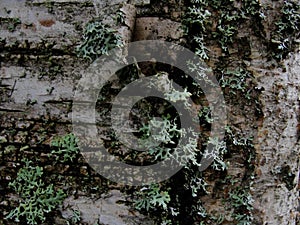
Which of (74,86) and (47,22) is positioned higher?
(47,22)

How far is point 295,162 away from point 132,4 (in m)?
0.81

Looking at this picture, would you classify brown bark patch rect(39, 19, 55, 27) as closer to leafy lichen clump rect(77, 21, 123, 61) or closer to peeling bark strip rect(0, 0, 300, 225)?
peeling bark strip rect(0, 0, 300, 225)

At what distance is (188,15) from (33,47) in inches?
21.5

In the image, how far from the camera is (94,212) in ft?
4.17

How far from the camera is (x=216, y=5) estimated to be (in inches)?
50.6

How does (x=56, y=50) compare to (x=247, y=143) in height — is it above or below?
above

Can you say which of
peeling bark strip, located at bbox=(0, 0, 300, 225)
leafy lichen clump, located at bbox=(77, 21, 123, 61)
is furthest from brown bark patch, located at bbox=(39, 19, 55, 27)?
leafy lichen clump, located at bbox=(77, 21, 123, 61)

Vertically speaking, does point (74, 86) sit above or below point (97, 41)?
below

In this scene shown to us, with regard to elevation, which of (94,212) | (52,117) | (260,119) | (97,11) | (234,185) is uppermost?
(97,11)

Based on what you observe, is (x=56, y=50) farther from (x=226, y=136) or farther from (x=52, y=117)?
(x=226, y=136)

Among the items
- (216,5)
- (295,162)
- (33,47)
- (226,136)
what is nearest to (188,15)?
(216,5)

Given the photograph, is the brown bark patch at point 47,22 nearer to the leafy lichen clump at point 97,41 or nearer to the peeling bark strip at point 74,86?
the peeling bark strip at point 74,86

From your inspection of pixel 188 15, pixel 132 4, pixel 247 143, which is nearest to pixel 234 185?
pixel 247 143

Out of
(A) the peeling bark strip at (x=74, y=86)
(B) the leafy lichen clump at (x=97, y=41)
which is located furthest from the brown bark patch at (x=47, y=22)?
(B) the leafy lichen clump at (x=97, y=41)
